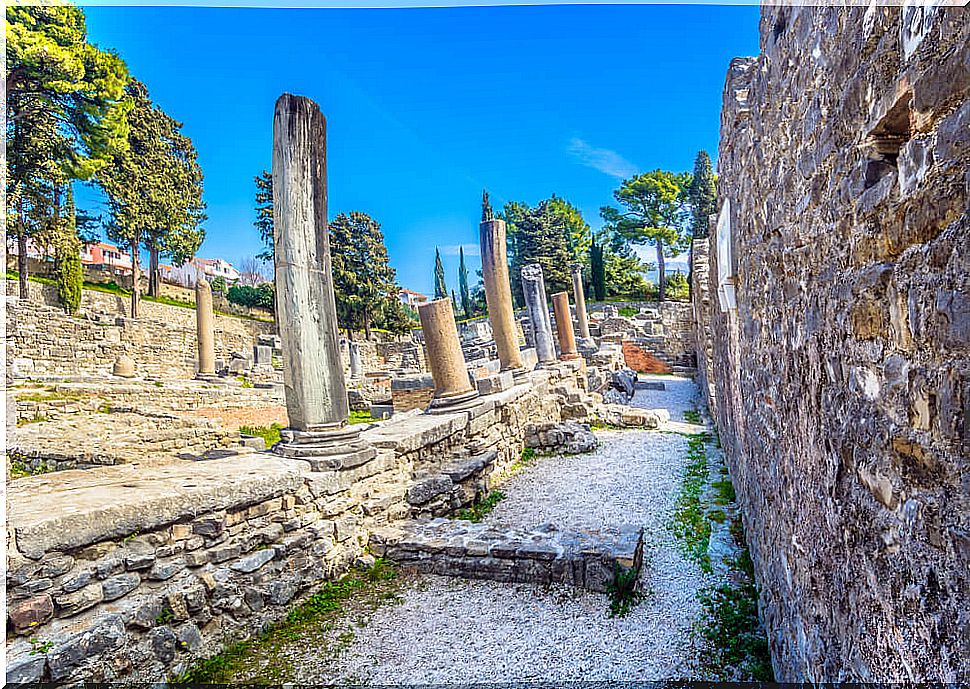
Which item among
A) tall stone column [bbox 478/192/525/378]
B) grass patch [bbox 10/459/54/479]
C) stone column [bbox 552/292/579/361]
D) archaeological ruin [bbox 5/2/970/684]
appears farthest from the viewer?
stone column [bbox 552/292/579/361]

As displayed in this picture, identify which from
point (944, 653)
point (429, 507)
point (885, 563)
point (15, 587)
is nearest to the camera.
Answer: point (944, 653)

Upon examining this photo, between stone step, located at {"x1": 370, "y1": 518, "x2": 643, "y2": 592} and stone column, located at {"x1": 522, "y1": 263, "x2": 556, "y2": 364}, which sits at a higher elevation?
stone column, located at {"x1": 522, "y1": 263, "x2": 556, "y2": 364}

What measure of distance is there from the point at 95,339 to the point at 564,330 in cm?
1771

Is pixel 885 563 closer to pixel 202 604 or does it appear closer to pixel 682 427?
pixel 202 604

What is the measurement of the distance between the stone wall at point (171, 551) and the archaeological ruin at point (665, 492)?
0.05ft

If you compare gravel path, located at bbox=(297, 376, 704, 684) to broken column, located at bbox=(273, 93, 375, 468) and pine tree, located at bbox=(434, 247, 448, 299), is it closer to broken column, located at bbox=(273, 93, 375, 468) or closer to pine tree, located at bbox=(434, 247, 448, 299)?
broken column, located at bbox=(273, 93, 375, 468)

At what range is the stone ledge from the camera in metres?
2.94

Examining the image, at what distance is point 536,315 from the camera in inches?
622

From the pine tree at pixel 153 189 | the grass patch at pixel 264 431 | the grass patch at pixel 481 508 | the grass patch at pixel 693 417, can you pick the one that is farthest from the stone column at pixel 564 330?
the pine tree at pixel 153 189

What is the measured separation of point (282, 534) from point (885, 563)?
3.84 m

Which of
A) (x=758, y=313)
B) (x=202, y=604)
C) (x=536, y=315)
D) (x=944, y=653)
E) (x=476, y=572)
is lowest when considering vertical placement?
(x=476, y=572)

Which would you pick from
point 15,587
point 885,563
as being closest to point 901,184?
point 885,563

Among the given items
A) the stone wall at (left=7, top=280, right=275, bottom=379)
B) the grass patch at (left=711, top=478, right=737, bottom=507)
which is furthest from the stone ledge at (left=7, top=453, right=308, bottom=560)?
the stone wall at (left=7, top=280, right=275, bottom=379)

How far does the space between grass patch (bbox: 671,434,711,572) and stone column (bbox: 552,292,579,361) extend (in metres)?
7.85
